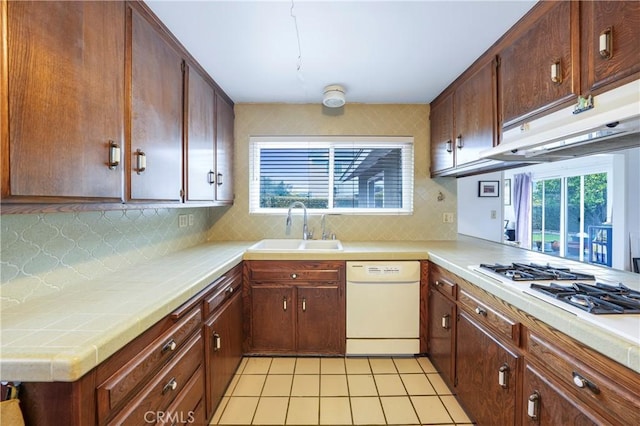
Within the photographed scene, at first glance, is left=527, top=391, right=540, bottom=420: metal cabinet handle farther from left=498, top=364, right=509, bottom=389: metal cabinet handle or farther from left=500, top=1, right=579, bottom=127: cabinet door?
left=500, top=1, right=579, bottom=127: cabinet door

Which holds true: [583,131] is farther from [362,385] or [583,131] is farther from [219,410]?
[219,410]

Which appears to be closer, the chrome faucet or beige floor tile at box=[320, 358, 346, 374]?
beige floor tile at box=[320, 358, 346, 374]

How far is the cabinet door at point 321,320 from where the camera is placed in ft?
7.65

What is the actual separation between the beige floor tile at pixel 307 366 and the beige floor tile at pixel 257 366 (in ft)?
0.78

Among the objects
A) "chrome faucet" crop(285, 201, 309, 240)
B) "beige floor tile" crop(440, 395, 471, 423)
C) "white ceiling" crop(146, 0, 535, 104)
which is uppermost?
"white ceiling" crop(146, 0, 535, 104)

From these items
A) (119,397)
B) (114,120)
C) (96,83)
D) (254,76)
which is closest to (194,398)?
(119,397)

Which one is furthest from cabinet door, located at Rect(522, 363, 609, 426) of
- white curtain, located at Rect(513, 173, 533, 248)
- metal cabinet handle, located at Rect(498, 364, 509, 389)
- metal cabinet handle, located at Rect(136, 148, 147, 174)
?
white curtain, located at Rect(513, 173, 533, 248)

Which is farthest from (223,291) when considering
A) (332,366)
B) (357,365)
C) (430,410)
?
(430,410)

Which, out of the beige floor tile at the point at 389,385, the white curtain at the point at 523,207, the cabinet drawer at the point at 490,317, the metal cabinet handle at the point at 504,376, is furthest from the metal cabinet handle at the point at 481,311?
the white curtain at the point at 523,207

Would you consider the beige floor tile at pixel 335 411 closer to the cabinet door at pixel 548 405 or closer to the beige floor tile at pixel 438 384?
the beige floor tile at pixel 438 384

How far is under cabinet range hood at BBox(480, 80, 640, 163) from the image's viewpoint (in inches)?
40.0

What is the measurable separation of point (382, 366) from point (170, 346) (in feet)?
5.55

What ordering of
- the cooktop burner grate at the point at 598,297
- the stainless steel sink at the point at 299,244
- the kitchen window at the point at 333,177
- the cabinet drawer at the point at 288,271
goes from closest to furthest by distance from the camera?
the cooktop burner grate at the point at 598,297 < the cabinet drawer at the point at 288,271 < the stainless steel sink at the point at 299,244 < the kitchen window at the point at 333,177

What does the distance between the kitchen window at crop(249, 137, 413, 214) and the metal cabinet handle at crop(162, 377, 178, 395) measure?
6.29ft
